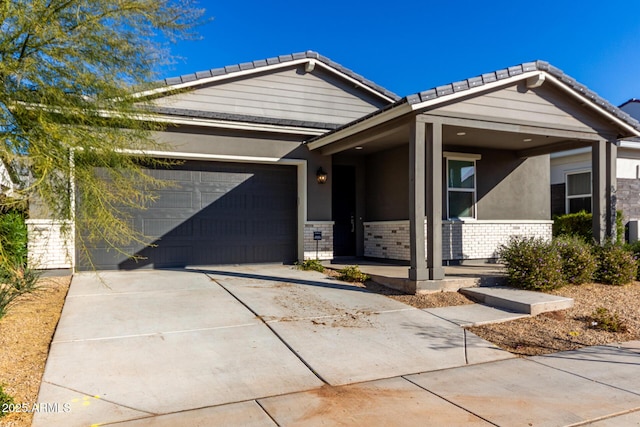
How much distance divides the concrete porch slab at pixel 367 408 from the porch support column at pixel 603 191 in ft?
23.2

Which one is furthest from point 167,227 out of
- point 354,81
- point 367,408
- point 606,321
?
point 606,321

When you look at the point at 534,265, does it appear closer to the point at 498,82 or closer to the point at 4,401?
the point at 498,82

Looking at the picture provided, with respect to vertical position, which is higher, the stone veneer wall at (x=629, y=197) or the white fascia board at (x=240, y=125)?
the white fascia board at (x=240, y=125)

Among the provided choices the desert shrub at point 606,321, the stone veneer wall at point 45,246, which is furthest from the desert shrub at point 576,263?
the stone veneer wall at point 45,246

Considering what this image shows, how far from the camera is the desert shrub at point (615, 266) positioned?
26.6 ft

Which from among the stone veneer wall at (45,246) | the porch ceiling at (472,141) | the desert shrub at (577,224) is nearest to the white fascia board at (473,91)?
the porch ceiling at (472,141)

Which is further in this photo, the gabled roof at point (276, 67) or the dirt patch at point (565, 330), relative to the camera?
the gabled roof at point (276, 67)

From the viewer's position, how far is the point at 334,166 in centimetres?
1194

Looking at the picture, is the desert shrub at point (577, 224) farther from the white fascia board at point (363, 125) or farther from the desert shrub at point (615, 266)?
the white fascia board at point (363, 125)

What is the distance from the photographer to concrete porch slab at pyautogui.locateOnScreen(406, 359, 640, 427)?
133 inches

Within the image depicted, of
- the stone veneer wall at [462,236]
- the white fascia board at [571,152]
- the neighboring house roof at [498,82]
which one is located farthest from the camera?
the white fascia board at [571,152]

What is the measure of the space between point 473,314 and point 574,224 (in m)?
8.28

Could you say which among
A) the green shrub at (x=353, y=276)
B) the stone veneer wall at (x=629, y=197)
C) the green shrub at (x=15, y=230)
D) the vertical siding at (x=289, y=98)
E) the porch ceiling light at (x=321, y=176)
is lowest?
the green shrub at (x=353, y=276)

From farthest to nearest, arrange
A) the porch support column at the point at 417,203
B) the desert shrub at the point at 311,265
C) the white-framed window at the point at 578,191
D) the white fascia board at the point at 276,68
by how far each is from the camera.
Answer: the white-framed window at the point at 578,191
the white fascia board at the point at 276,68
the desert shrub at the point at 311,265
the porch support column at the point at 417,203
